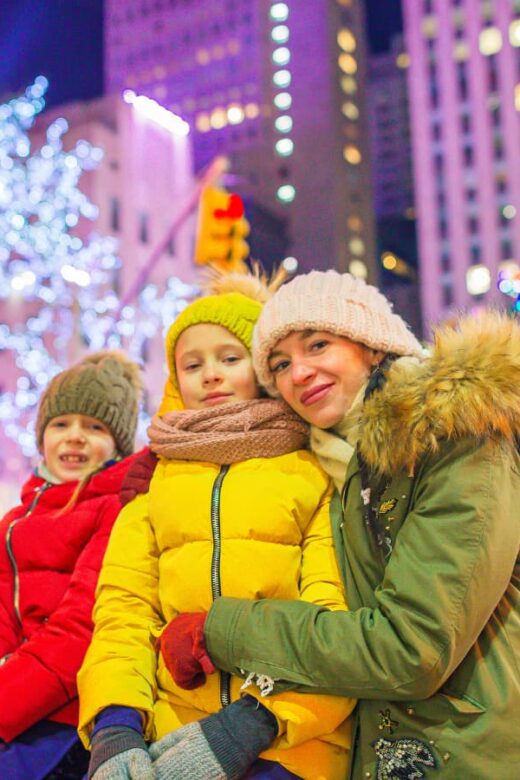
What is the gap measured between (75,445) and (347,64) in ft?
160

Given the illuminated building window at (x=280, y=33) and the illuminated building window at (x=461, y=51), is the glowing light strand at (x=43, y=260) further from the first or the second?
the illuminated building window at (x=280, y=33)

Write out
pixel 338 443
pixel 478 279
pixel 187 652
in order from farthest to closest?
pixel 478 279, pixel 338 443, pixel 187 652

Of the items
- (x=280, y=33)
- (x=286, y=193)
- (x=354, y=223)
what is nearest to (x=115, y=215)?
(x=354, y=223)

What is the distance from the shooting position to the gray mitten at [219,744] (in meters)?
1.60

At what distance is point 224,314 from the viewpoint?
240cm

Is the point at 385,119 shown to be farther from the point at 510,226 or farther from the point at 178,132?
the point at 178,132

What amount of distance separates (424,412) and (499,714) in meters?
0.64

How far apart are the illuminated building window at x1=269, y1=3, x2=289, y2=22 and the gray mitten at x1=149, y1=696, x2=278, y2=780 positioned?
51381 mm

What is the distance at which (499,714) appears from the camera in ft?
5.09

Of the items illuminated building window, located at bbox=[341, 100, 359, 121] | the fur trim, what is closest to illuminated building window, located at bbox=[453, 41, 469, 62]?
illuminated building window, located at bbox=[341, 100, 359, 121]

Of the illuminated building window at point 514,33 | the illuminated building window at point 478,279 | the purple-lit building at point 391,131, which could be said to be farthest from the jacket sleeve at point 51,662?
the purple-lit building at point 391,131

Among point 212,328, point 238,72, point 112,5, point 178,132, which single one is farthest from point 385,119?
point 212,328

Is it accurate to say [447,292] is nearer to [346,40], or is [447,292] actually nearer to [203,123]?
[346,40]

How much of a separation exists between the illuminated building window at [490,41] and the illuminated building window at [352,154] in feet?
28.5
